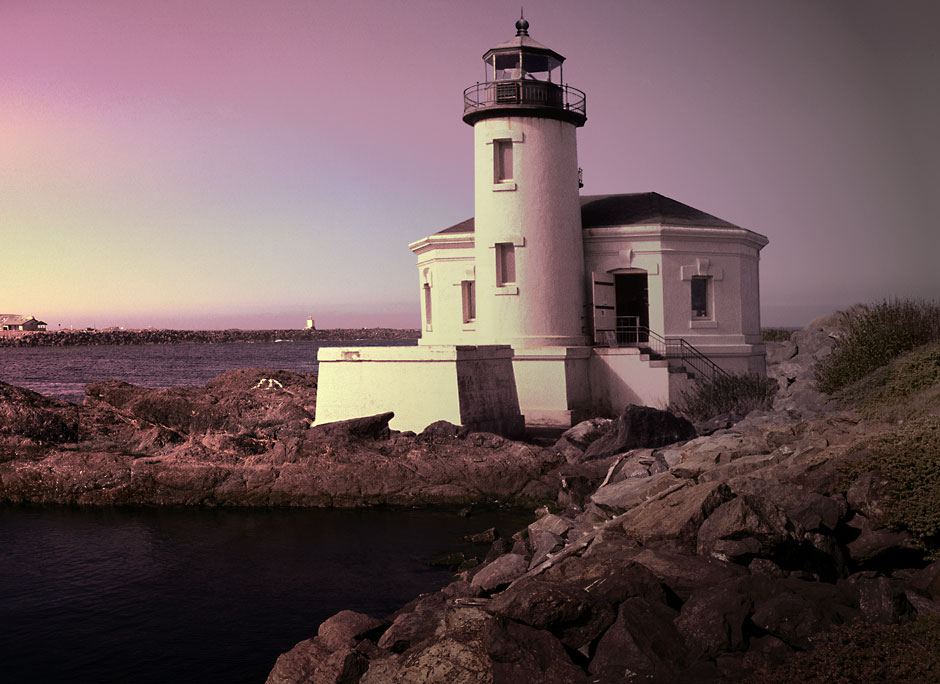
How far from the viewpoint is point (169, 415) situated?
85.3ft

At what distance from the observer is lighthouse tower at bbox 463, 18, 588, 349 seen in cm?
2478

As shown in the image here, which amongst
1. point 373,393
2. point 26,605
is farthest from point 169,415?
point 26,605

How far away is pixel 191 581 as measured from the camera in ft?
47.3

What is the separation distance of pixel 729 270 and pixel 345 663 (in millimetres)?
20068

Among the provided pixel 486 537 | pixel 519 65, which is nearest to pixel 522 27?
pixel 519 65

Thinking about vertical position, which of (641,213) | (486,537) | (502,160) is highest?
(502,160)

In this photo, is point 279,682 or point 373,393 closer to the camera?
point 279,682

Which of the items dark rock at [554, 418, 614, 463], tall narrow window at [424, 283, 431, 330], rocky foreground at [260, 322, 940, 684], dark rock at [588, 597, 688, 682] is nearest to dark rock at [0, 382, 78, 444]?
tall narrow window at [424, 283, 431, 330]

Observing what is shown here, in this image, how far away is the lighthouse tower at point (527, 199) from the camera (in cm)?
2478

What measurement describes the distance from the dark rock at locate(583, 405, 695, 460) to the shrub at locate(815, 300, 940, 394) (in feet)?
10.6

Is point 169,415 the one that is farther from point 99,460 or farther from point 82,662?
point 82,662

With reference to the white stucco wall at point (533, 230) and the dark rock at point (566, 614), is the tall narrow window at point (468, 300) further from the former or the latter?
the dark rock at point (566, 614)

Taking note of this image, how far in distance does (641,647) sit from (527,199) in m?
18.9

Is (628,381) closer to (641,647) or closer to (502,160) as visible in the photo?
(502,160)
